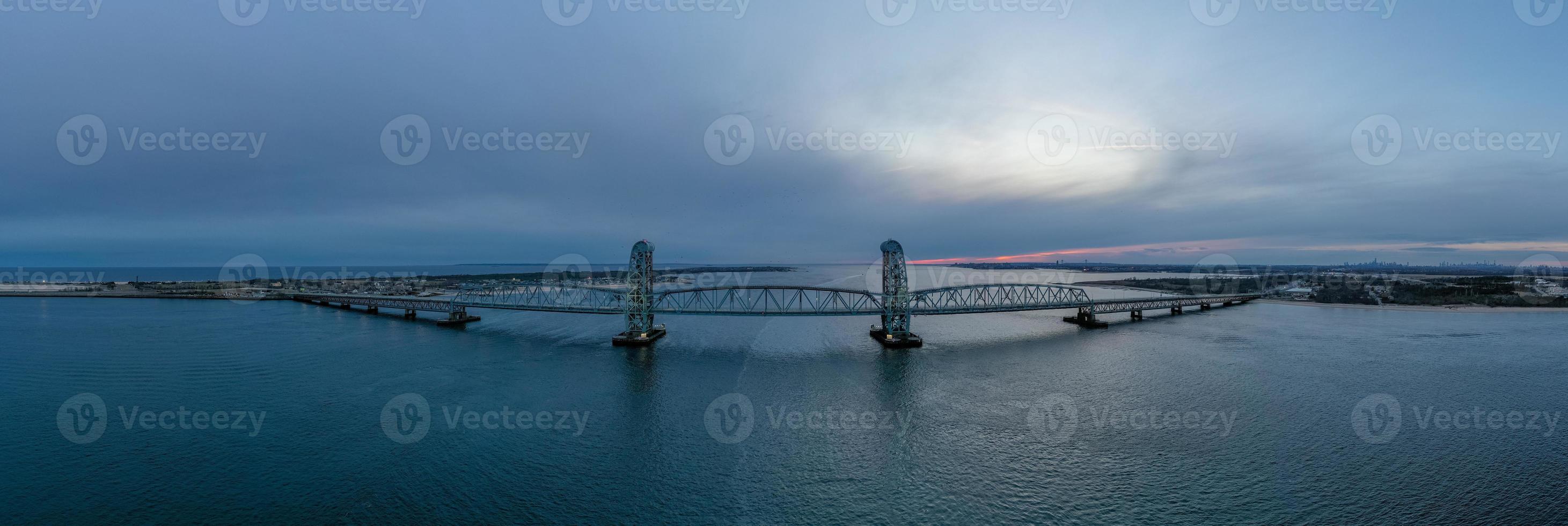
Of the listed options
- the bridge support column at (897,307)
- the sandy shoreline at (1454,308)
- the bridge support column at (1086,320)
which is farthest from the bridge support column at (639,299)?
the sandy shoreline at (1454,308)

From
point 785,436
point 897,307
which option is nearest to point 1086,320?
point 897,307

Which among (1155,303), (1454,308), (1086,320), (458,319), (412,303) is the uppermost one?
(412,303)

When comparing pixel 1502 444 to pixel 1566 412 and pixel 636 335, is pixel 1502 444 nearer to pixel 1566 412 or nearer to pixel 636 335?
pixel 1566 412

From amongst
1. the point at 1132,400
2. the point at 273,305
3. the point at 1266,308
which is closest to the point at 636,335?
the point at 1132,400

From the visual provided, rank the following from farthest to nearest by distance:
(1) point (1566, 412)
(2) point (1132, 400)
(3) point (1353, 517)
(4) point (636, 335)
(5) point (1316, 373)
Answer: (4) point (636, 335) → (5) point (1316, 373) → (2) point (1132, 400) → (1) point (1566, 412) → (3) point (1353, 517)

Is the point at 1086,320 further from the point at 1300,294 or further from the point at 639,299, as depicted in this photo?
the point at 1300,294

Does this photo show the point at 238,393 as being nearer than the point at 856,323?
Yes

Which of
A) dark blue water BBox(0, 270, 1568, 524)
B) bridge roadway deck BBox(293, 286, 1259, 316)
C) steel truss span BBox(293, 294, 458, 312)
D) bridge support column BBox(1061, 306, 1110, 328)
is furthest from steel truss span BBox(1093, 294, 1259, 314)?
steel truss span BBox(293, 294, 458, 312)
